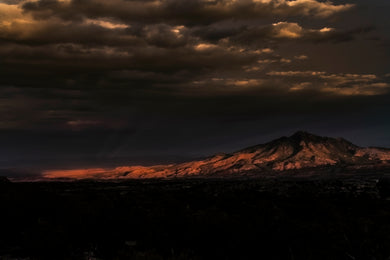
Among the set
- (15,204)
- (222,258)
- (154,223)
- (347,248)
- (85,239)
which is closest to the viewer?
(347,248)

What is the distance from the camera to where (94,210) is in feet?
72.1

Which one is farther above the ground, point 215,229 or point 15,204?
point 15,204

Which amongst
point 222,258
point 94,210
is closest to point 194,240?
point 222,258

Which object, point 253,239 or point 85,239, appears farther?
point 85,239

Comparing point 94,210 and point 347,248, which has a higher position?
point 94,210

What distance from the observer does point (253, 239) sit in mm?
16328

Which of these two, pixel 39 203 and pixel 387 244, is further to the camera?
pixel 39 203

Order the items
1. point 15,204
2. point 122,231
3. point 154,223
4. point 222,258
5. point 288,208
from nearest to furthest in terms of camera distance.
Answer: point 222,258
point 122,231
point 154,223
point 15,204
point 288,208

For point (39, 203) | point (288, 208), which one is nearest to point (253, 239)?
point (39, 203)

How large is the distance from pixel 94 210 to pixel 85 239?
11.7 feet

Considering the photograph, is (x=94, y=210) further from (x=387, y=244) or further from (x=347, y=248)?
(x=387, y=244)

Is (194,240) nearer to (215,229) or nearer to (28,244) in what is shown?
(215,229)

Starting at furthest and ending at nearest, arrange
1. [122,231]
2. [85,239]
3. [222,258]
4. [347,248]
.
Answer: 1. [122,231]
2. [85,239]
3. [222,258]
4. [347,248]

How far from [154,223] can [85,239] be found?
407cm
